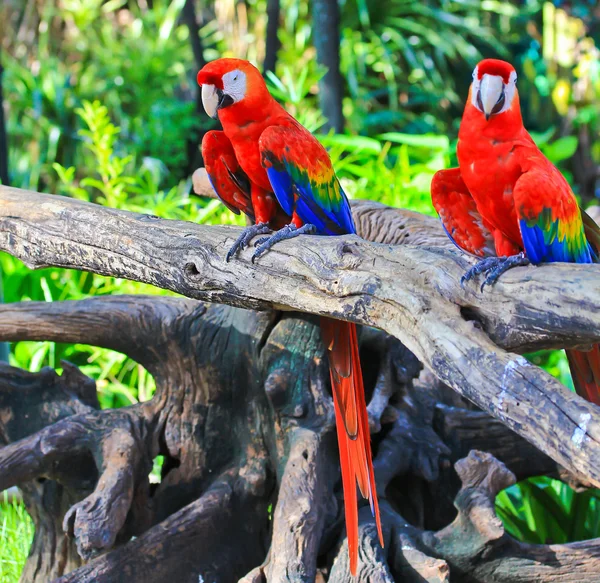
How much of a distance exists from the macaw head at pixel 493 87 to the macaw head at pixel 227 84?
1.39 feet

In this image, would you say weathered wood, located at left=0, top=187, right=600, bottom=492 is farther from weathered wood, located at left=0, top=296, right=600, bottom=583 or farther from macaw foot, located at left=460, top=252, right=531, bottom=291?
weathered wood, located at left=0, top=296, right=600, bottom=583

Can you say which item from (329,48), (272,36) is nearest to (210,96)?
(329,48)

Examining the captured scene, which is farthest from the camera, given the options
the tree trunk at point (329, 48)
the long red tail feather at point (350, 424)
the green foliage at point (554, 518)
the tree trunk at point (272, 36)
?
the tree trunk at point (272, 36)

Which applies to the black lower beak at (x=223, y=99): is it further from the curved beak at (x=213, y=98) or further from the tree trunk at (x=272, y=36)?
the tree trunk at (x=272, y=36)

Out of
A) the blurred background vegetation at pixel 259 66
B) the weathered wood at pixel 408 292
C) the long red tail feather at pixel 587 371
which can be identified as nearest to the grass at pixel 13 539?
the weathered wood at pixel 408 292

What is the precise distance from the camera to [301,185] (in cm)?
142

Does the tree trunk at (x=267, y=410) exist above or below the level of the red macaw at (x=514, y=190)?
below

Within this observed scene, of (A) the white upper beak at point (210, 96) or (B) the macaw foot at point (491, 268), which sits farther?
(A) the white upper beak at point (210, 96)

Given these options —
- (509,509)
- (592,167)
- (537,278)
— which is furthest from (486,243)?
(592,167)

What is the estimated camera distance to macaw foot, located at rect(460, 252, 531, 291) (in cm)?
105

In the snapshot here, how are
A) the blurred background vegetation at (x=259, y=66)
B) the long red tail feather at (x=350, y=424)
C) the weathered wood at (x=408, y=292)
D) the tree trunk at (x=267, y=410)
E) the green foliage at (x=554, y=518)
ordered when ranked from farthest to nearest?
1. the blurred background vegetation at (x=259, y=66)
2. the green foliage at (x=554, y=518)
3. the long red tail feather at (x=350, y=424)
4. the tree trunk at (x=267, y=410)
5. the weathered wood at (x=408, y=292)

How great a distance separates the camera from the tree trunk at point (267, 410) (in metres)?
1.04

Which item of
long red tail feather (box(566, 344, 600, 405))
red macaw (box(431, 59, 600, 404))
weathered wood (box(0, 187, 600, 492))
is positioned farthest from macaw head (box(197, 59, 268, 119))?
long red tail feather (box(566, 344, 600, 405))

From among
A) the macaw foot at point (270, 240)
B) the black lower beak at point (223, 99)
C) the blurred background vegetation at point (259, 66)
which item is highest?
the blurred background vegetation at point (259, 66)
